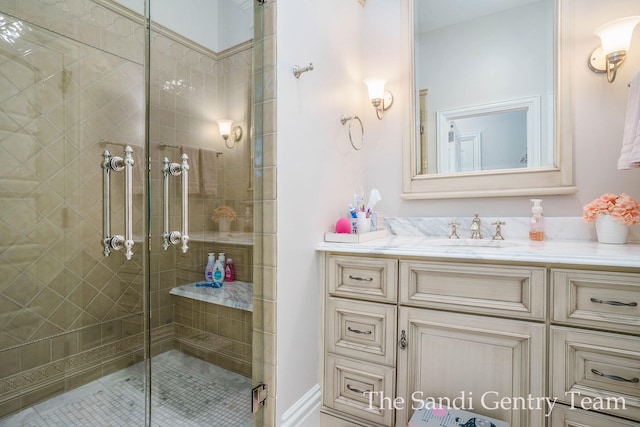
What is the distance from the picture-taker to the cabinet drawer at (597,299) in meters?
1.01

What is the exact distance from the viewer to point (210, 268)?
130cm

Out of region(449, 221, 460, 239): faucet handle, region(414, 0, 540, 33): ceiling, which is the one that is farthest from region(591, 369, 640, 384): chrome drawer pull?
region(414, 0, 540, 33): ceiling

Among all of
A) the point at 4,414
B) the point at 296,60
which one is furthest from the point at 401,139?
the point at 4,414

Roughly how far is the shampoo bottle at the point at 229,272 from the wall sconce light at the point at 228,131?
1.61 ft

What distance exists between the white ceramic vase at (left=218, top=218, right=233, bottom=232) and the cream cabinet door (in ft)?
2.66

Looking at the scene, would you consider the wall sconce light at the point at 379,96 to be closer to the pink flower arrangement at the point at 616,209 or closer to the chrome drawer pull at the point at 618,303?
the pink flower arrangement at the point at 616,209

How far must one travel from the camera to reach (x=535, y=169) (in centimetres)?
164

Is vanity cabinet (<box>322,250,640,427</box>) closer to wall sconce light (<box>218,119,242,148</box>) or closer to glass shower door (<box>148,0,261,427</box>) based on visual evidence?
glass shower door (<box>148,0,261,427</box>)

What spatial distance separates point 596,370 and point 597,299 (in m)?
0.24

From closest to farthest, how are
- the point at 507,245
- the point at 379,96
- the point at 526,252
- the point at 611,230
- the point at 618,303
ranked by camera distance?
the point at 618,303 → the point at 526,252 → the point at 611,230 → the point at 507,245 → the point at 379,96

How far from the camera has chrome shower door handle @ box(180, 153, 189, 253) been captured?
122 cm

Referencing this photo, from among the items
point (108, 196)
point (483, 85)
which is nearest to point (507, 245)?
point (483, 85)

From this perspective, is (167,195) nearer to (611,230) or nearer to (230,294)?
(230,294)

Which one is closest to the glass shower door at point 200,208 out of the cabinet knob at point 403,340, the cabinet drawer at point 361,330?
the cabinet drawer at point 361,330
